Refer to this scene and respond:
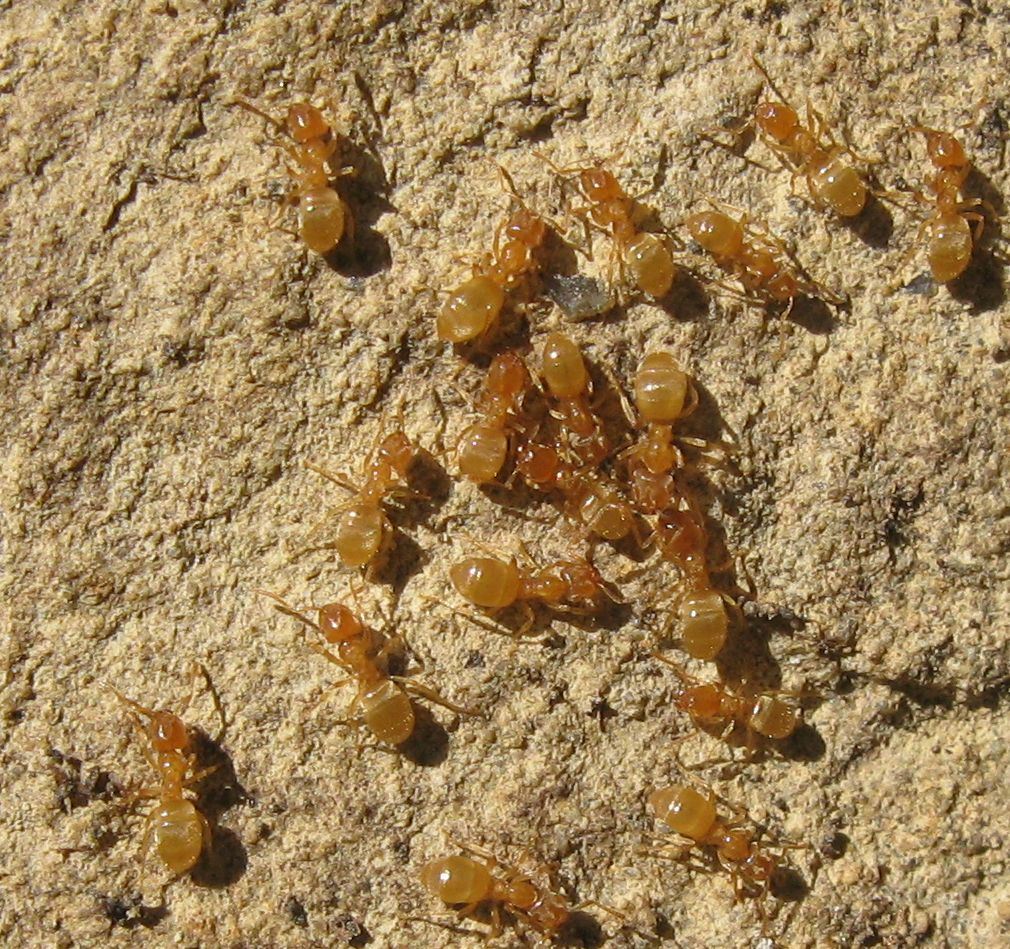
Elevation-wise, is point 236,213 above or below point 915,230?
above

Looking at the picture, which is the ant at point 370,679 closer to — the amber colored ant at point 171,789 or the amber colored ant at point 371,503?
the amber colored ant at point 371,503

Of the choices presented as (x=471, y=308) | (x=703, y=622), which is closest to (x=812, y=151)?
(x=471, y=308)

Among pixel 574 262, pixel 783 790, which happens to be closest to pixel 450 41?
pixel 574 262

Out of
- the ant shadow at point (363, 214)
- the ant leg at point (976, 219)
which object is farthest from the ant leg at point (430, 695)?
the ant leg at point (976, 219)

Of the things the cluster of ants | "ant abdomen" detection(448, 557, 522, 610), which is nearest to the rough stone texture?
the cluster of ants

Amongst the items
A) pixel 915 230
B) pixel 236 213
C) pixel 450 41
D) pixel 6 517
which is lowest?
pixel 6 517

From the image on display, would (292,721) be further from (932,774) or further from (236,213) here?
(932,774)
